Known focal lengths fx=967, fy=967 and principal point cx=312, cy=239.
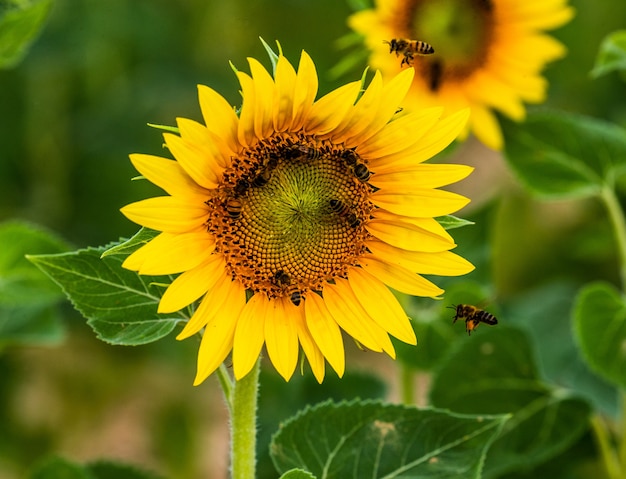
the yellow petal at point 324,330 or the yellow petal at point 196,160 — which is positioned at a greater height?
the yellow petal at point 196,160

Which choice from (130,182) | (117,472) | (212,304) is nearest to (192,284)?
(212,304)

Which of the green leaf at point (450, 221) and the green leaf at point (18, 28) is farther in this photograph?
the green leaf at point (18, 28)

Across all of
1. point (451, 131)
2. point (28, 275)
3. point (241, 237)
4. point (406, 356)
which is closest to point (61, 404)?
point (28, 275)

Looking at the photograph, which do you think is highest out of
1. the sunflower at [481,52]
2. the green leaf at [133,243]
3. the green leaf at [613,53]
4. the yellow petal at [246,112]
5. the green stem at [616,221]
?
the sunflower at [481,52]

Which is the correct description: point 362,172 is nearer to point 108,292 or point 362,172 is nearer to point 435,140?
point 435,140

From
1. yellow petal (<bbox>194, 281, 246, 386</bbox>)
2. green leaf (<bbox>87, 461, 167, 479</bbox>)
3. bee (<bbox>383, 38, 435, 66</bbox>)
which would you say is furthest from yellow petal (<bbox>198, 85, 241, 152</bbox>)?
green leaf (<bbox>87, 461, 167, 479</bbox>)

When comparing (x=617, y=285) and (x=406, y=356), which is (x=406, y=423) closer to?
(x=406, y=356)

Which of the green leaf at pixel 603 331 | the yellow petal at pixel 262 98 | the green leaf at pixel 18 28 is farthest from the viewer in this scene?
the green leaf at pixel 603 331

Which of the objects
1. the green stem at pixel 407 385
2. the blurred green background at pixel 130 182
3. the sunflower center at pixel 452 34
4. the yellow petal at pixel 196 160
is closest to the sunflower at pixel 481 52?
the sunflower center at pixel 452 34

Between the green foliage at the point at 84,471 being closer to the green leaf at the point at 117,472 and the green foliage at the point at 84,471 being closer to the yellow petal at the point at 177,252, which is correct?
the green leaf at the point at 117,472
